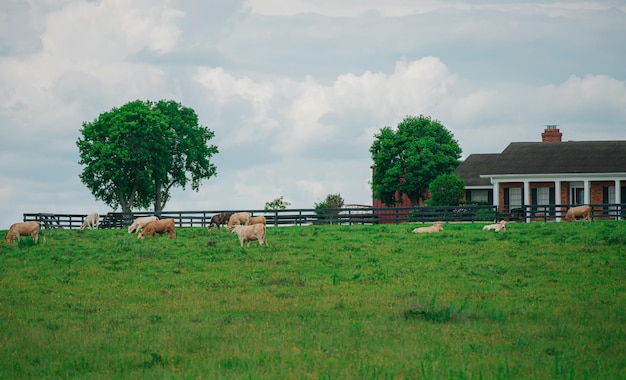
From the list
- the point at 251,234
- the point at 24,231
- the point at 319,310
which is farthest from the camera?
the point at 24,231

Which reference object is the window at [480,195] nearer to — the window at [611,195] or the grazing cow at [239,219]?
the window at [611,195]

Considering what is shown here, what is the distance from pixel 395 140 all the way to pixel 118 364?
201 ft

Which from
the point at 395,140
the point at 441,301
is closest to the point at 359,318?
the point at 441,301

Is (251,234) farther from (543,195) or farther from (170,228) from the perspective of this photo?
(543,195)

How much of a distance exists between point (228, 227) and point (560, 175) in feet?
88.3

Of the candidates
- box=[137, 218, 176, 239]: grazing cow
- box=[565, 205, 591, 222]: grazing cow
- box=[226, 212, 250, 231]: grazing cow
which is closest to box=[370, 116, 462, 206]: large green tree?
box=[565, 205, 591, 222]: grazing cow

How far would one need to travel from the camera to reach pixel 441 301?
19547 mm

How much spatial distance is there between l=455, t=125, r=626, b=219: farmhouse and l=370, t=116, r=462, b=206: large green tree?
681 cm

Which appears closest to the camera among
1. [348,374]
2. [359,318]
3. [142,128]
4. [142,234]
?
Result: [348,374]

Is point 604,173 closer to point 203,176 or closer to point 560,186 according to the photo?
point 560,186

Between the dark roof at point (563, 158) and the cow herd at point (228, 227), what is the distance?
38.5 feet

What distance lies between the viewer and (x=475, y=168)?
237ft

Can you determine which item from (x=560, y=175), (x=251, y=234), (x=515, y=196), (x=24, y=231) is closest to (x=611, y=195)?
(x=560, y=175)

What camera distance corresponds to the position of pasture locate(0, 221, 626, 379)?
1364cm
